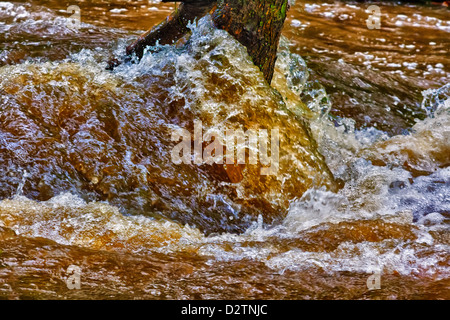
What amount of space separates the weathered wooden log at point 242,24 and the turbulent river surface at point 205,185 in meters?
0.09

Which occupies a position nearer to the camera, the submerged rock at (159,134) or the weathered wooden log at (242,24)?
the submerged rock at (159,134)

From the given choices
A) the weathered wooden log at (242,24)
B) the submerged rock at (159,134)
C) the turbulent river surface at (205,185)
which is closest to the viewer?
the turbulent river surface at (205,185)

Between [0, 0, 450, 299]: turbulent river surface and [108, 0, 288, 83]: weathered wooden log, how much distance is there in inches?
3.6

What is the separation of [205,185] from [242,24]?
3.44 feet

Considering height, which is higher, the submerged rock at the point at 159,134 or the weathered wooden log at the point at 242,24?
the weathered wooden log at the point at 242,24

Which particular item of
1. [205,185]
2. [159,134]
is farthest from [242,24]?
[205,185]

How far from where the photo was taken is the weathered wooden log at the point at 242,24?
3166 mm

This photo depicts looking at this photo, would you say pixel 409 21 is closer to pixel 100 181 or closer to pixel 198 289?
pixel 100 181

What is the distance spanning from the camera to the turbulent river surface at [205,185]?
2078 millimetres

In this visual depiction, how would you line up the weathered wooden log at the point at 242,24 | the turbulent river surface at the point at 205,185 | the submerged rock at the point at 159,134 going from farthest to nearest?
the weathered wooden log at the point at 242,24 < the submerged rock at the point at 159,134 < the turbulent river surface at the point at 205,185

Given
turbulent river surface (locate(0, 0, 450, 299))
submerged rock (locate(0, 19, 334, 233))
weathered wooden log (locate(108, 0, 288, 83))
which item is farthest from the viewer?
weathered wooden log (locate(108, 0, 288, 83))

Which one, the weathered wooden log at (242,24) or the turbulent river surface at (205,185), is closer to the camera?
the turbulent river surface at (205,185)

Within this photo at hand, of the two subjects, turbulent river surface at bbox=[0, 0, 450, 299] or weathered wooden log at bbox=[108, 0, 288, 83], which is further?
weathered wooden log at bbox=[108, 0, 288, 83]

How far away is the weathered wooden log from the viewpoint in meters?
3.17
